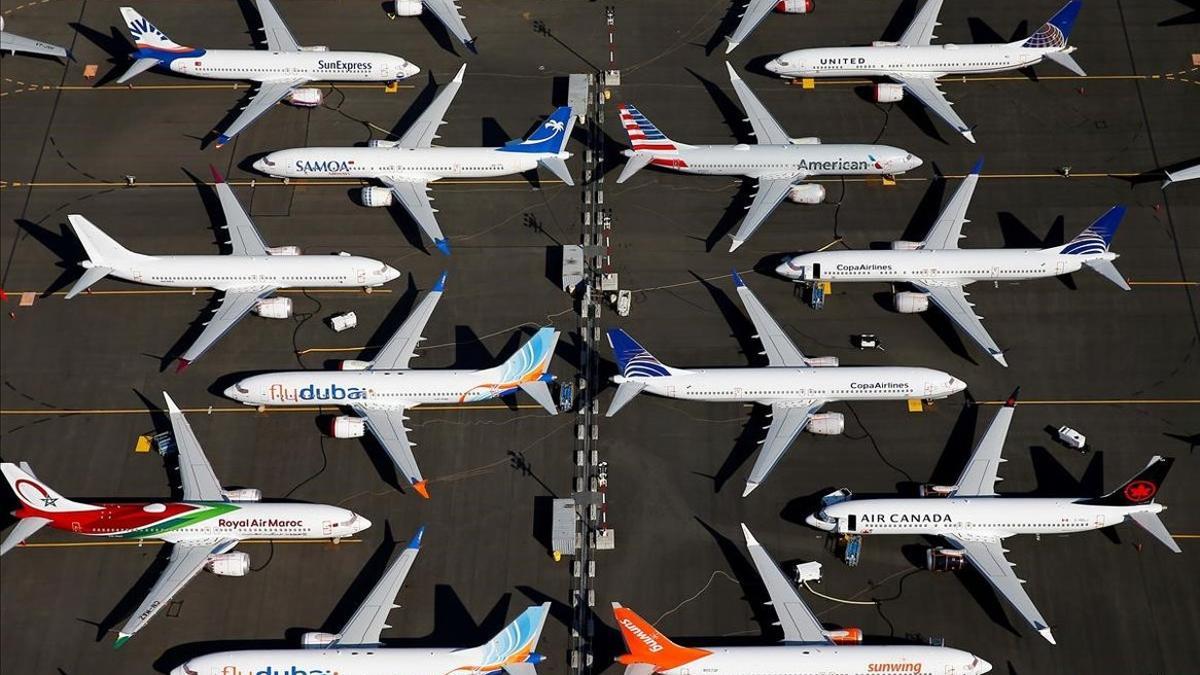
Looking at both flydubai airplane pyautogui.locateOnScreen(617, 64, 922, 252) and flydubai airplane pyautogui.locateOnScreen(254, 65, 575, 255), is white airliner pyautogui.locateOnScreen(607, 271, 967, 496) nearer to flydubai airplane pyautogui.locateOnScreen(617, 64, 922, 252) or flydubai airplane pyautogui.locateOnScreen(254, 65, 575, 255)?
flydubai airplane pyautogui.locateOnScreen(617, 64, 922, 252)

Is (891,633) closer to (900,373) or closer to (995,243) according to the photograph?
(900,373)

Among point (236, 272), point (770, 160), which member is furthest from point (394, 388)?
point (770, 160)

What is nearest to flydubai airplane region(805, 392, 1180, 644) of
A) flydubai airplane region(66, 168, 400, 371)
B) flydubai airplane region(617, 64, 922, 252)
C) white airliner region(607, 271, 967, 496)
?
white airliner region(607, 271, 967, 496)

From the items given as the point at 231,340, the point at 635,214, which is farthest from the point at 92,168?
the point at 635,214

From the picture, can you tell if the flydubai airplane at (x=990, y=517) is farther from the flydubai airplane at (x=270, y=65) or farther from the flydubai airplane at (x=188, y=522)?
the flydubai airplane at (x=270, y=65)

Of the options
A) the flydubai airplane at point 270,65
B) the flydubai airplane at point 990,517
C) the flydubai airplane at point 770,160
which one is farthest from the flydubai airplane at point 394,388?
the flydubai airplane at point 270,65

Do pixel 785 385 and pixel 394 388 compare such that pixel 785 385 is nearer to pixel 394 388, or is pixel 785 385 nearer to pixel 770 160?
pixel 770 160
